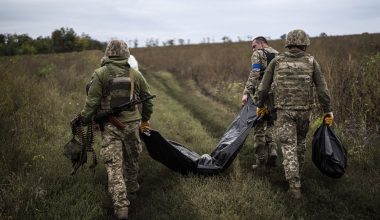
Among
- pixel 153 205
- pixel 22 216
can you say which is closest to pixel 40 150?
pixel 22 216

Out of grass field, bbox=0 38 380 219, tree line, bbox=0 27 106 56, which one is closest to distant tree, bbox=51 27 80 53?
tree line, bbox=0 27 106 56

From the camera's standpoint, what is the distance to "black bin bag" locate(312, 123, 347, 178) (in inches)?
210

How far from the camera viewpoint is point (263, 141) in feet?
22.5

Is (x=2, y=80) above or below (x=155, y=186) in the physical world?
above

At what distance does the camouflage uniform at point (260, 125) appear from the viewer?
6.72 m

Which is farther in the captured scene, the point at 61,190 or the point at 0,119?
the point at 0,119

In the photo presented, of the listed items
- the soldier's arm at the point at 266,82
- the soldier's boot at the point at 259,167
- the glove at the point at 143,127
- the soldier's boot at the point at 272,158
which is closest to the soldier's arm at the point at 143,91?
the glove at the point at 143,127

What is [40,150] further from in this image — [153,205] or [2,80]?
[2,80]

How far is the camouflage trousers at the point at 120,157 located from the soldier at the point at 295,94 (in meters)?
2.22

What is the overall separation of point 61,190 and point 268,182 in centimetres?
312

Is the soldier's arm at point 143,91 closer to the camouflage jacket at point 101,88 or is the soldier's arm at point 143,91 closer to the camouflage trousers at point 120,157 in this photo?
the camouflage jacket at point 101,88

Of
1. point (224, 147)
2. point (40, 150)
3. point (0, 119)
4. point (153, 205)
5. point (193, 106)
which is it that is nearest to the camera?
point (153, 205)

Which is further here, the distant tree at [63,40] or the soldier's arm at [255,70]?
the distant tree at [63,40]

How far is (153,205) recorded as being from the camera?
514 cm
